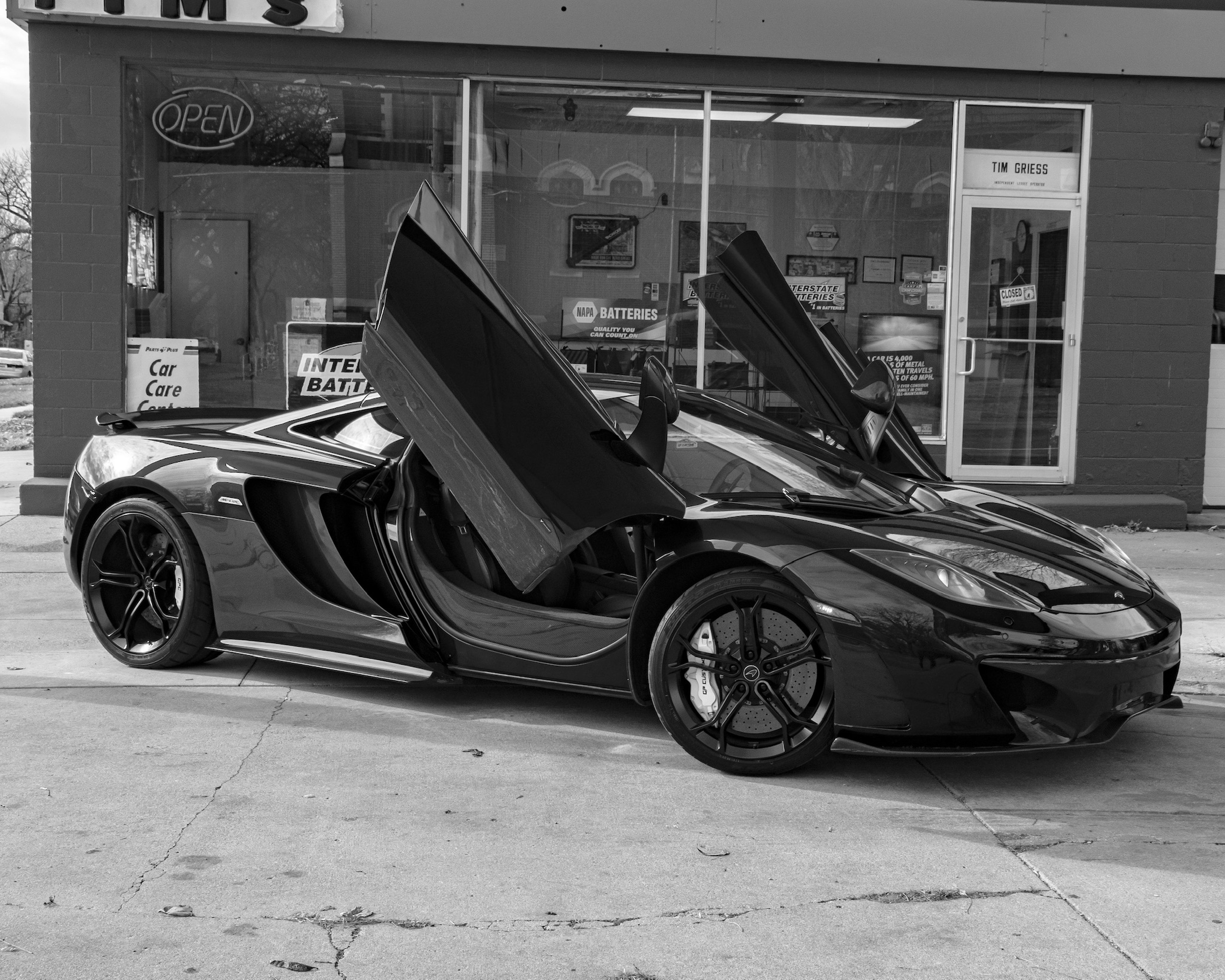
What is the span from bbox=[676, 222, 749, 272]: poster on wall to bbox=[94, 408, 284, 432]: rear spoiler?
5.25 m

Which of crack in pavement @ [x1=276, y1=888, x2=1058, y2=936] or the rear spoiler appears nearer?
crack in pavement @ [x1=276, y1=888, x2=1058, y2=936]

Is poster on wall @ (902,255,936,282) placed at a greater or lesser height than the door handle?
greater

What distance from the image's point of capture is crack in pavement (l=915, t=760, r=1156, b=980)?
2.95 m

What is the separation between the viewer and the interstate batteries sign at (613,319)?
10.5 metres

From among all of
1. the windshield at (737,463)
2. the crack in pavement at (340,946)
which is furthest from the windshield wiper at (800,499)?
the crack in pavement at (340,946)

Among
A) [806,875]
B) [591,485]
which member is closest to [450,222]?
[591,485]

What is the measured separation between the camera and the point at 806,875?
344 centimetres

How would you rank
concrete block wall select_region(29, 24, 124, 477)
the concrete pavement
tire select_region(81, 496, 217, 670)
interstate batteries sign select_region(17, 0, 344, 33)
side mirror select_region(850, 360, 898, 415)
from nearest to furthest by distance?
the concrete pavement, side mirror select_region(850, 360, 898, 415), tire select_region(81, 496, 217, 670), interstate batteries sign select_region(17, 0, 344, 33), concrete block wall select_region(29, 24, 124, 477)

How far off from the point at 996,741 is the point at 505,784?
4.81 feet

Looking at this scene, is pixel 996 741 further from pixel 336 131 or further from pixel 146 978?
pixel 336 131

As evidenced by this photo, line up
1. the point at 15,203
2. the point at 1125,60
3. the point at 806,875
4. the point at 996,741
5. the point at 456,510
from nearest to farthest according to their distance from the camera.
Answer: the point at 806,875
the point at 996,741
the point at 456,510
the point at 1125,60
the point at 15,203

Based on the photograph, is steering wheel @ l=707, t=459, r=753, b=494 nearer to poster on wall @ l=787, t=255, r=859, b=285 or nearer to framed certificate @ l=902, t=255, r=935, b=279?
poster on wall @ l=787, t=255, r=859, b=285

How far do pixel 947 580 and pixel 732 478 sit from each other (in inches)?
35.3

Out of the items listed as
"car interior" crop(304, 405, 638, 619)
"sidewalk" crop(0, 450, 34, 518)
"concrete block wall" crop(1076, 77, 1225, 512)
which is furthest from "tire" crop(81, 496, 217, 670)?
"concrete block wall" crop(1076, 77, 1225, 512)
